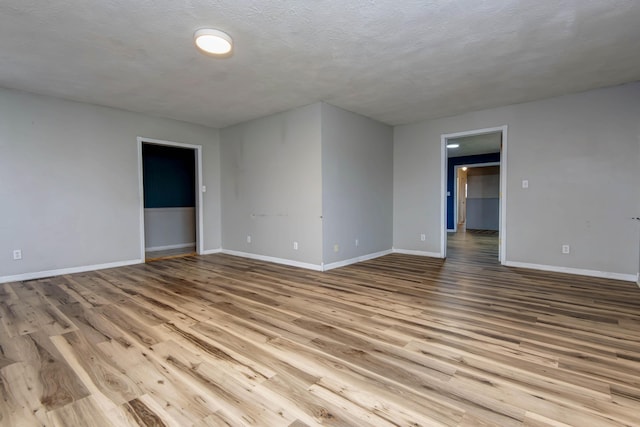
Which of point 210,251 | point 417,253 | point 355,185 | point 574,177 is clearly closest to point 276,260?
point 210,251

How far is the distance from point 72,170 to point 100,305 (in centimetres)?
240

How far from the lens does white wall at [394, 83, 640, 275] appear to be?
3.82 metres

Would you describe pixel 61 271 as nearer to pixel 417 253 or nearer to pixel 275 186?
pixel 275 186

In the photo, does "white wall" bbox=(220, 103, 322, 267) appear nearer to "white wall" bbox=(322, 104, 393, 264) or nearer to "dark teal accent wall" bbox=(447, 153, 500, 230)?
"white wall" bbox=(322, 104, 393, 264)

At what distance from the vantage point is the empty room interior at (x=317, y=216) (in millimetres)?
1674

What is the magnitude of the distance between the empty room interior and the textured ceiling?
3cm

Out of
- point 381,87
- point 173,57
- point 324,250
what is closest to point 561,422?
point 324,250

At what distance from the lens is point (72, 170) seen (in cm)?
429

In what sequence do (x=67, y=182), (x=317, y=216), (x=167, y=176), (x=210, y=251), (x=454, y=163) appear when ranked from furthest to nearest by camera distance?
(x=454, y=163)
(x=167, y=176)
(x=210, y=251)
(x=317, y=216)
(x=67, y=182)

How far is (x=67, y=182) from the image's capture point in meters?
4.25

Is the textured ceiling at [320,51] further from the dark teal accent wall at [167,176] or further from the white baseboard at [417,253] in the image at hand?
the white baseboard at [417,253]

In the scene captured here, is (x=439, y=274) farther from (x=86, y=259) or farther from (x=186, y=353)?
(x=86, y=259)

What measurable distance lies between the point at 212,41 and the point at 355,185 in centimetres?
296

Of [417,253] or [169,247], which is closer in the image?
[417,253]
